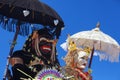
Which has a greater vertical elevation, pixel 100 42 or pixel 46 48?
pixel 100 42

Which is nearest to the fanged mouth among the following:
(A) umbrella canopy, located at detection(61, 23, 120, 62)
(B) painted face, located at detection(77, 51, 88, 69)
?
(B) painted face, located at detection(77, 51, 88, 69)

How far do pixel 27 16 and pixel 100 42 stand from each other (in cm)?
306

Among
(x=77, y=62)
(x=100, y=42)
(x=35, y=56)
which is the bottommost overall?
Answer: (x=35, y=56)

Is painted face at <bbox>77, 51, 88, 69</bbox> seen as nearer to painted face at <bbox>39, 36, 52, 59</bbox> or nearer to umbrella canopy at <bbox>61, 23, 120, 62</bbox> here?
A: painted face at <bbox>39, 36, 52, 59</bbox>

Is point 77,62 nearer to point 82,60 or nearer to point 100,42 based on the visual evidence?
point 82,60

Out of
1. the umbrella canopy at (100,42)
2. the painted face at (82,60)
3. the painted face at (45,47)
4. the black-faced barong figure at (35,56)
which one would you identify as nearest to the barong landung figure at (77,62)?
the painted face at (82,60)

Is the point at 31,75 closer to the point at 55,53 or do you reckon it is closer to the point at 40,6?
the point at 55,53

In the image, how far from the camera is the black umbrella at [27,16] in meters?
7.89

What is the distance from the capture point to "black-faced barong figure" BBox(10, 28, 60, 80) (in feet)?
24.5

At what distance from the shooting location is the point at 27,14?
7.92m

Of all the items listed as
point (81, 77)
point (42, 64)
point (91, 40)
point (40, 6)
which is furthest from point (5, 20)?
point (91, 40)

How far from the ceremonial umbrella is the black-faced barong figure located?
8.24 ft

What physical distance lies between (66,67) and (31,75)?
84 cm

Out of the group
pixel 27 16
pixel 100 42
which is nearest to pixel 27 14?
pixel 27 16
